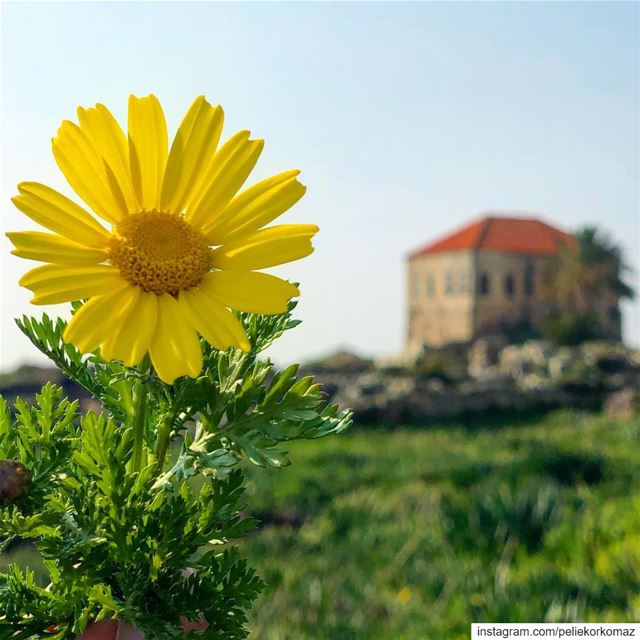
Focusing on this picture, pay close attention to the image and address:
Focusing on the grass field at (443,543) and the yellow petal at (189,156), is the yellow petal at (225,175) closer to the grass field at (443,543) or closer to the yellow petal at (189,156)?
the yellow petal at (189,156)

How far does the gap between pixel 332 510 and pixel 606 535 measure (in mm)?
3033

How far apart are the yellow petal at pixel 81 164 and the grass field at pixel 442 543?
17.1ft

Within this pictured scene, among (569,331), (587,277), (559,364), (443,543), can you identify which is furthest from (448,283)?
(443,543)

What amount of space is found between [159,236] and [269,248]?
Result: 106mm

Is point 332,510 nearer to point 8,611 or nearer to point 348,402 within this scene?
point 8,611

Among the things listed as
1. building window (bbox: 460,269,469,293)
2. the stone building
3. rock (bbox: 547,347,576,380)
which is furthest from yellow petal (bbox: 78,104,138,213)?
building window (bbox: 460,269,469,293)

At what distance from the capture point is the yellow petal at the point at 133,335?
0.73m

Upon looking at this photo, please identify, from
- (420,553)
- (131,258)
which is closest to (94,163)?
(131,258)

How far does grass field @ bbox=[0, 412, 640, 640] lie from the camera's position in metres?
5.86

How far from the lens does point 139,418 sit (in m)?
0.88

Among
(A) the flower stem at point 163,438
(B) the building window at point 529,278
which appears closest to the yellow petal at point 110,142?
(A) the flower stem at point 163,438

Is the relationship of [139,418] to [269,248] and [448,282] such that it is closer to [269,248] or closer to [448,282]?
[269,248]

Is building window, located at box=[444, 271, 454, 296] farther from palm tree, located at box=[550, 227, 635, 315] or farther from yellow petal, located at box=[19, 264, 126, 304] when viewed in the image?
yellow petal, located at box=[19, 264, 126, 304]

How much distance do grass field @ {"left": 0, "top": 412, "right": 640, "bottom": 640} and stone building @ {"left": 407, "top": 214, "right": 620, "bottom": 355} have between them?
29.4 metres
